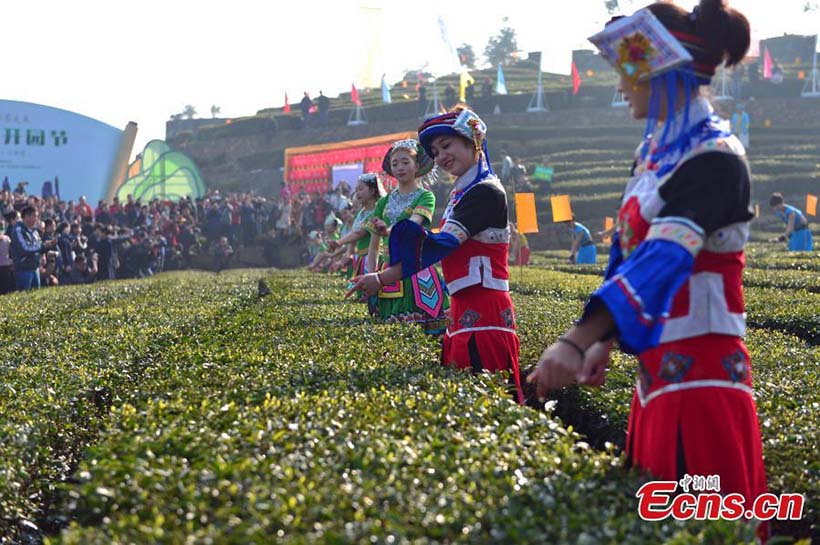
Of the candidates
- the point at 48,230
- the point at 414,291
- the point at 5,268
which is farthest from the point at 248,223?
the point at 414,291

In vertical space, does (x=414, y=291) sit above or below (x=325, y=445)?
below

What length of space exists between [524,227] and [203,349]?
11.9 m

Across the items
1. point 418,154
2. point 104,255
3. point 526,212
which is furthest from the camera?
point 104,255

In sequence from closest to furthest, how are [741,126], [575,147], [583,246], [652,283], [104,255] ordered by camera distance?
[652,283] < [583,246] < [104,255] < [741,126] < [575,147]

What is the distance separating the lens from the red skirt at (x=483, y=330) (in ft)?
19.1

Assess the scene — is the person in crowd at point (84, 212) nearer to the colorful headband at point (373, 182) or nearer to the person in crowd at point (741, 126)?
the colorful headband at point (373, 182)

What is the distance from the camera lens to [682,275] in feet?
10.5

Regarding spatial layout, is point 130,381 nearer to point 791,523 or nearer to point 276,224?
point 791,523

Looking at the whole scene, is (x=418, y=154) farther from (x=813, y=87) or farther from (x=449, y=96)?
(x=813, y=87)

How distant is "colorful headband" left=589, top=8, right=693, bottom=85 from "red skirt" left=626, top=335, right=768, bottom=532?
3.31 feet

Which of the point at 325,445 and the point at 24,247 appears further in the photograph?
the point at 24,247

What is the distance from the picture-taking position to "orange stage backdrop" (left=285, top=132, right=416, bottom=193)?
40844 mm

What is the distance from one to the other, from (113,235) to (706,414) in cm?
2765

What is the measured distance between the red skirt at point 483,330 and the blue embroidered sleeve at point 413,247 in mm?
479
